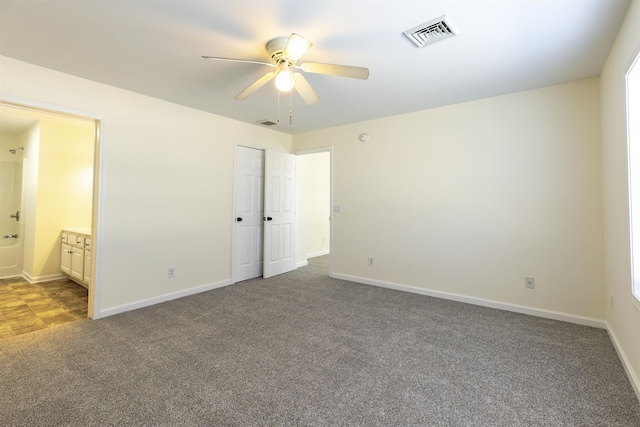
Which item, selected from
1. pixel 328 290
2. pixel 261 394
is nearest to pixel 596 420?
pixel 261 394

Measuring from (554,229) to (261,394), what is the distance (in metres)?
3.25

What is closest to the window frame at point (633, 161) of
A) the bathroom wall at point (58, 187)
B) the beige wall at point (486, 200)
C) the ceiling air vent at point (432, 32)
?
the beige wall at point (486, 200)

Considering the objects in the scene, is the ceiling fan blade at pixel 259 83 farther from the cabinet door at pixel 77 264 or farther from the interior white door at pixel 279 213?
the cabinet door at pixel 77 264

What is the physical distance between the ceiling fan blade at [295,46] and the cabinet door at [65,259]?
470cm

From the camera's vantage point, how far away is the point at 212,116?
4.00 m

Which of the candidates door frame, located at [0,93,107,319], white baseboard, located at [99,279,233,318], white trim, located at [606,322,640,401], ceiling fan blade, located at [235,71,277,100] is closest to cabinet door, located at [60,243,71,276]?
door frame, located at [0,93,107,319]

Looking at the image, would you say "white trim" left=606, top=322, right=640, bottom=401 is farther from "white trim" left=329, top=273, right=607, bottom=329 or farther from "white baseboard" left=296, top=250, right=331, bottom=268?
"white baseboard" left=296, top=250, right=331, bottom=268

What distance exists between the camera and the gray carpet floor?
5.28ft

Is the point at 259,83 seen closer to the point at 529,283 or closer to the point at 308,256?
the point at 529,283

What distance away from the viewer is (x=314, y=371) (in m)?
2.03

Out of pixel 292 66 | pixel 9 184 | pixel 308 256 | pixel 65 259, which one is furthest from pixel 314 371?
pixel 9 184

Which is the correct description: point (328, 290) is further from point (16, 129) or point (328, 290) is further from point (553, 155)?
point (16, 129)

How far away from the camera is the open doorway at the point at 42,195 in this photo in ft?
14.0

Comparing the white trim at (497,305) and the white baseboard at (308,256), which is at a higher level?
the white baseboard at (308,256)
